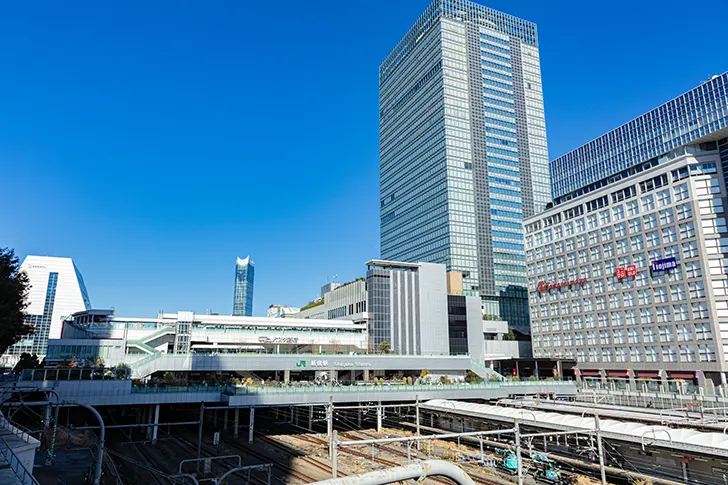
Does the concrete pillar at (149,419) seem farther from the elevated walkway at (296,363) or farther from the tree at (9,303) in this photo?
the tree at (9,303)

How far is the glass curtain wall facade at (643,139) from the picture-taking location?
121 metres

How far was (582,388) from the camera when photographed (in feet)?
294

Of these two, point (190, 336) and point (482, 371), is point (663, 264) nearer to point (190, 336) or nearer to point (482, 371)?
point (482, 371)

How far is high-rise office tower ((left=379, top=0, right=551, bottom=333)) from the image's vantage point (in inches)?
6019

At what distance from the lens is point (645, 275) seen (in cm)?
9181

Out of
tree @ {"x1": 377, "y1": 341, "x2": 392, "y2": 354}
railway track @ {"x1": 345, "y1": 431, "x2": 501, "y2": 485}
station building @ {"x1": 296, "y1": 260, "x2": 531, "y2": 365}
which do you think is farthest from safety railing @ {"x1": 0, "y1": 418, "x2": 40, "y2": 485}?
station building @ {"x1": 296, "y1": 260, "x2": 531, "y2": 365}

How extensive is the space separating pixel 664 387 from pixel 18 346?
220206mm

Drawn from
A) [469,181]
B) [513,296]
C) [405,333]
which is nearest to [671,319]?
[405,333]

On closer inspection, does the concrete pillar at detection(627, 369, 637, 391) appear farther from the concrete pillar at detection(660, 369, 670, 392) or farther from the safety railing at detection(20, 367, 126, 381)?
the safety railing at detection(20, 367, 126, 381)

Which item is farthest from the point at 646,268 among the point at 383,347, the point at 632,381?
the point at 383,347

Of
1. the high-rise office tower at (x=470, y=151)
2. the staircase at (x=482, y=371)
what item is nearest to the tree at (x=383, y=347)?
the staircase at (x=482, y=371)

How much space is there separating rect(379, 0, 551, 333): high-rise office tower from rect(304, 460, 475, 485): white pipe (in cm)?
14189

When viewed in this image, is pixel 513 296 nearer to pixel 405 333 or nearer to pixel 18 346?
pixel 405 333

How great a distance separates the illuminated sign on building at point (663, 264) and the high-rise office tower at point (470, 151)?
6244 centimetres
